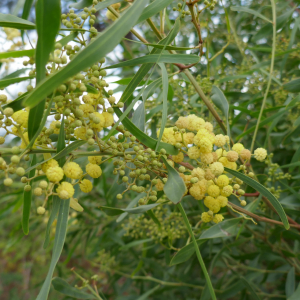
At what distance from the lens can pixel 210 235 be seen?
89 cm

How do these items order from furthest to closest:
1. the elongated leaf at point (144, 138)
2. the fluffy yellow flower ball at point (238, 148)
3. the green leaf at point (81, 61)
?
the fluffy yellow flower ball at point (238, 148) < the elongated leaf at point (144, 138) < the green leaf at point (81, 61)

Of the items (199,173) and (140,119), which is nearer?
(199,173)

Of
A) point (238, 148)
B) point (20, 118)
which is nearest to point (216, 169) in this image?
point (238, 148)

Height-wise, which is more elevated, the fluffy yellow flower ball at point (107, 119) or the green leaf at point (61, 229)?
the fluffy yellow flower ball at point (107, 119)

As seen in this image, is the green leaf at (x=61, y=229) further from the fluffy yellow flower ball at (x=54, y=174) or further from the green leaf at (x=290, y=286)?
the green leaf at (x=290, y=286)

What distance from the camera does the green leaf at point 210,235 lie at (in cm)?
85

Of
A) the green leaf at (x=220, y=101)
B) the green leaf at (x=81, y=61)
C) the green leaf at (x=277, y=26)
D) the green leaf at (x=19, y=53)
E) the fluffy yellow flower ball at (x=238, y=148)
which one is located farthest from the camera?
the green leaf at (x=277, y=26)

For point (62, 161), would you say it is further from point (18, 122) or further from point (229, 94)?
point (229, 94)

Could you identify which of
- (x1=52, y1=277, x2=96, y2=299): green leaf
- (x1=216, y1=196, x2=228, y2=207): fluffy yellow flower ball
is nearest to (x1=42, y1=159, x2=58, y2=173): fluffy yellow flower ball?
(x1=216, y1=196, x2=228, y2=207): fluffy yellow flower ball

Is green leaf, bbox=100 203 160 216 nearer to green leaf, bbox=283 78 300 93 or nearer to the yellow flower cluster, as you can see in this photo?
the yellow flower cluster

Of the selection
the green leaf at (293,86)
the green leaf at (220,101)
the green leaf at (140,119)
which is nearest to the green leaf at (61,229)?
the green leaf at (140,119)

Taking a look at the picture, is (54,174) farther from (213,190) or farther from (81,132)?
(213,190)

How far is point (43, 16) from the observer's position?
44cm

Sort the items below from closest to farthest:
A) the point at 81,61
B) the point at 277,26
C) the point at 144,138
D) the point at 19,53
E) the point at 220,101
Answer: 1. the point at 81,61
2. the point at 19,53
3. the point at 144,138
4. the point at 220,101
5. the point at 277,26
